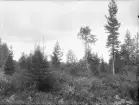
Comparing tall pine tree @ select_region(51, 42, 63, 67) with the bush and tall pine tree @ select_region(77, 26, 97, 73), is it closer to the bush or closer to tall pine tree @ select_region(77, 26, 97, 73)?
tall pine tree @ select_region(77, 26, 97, 73)

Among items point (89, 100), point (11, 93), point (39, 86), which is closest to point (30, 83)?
point (39, 86)

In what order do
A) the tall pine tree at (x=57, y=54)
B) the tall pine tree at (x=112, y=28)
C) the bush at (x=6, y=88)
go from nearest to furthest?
the bush at (x=6, y=88), the tall pine tree at (x=112, y=28), the tall pine tree at (x=57, y=54)

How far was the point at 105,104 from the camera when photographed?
41.8 feet

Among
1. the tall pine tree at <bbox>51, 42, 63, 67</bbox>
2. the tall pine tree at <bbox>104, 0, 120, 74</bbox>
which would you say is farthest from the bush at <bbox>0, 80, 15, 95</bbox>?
the tall pine tree at <bbox>51, 42, 63, 67</bbox>

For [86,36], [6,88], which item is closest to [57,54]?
[86,36]

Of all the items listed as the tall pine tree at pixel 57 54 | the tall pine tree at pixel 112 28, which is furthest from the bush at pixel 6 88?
the tall pine tree at pixel 57 54

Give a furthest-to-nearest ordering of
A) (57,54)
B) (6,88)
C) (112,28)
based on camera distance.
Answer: (57,54), (112,28), (6,88)

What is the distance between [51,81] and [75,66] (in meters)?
15.6

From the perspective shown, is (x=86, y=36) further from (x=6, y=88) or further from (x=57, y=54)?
(x=6, y=88)

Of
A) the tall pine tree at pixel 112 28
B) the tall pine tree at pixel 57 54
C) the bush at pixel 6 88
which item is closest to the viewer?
the bush at pixel 6 88

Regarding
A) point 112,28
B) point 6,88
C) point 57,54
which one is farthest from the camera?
point 57,54

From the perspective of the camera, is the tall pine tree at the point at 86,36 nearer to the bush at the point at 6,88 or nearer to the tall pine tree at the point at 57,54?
the tall pine tree at the point at 57,54

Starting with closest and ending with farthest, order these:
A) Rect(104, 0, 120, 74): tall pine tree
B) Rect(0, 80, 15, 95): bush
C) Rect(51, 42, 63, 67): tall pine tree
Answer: Rect(0, 80, 15, 95): bush, Rect(104, 0, 120, 74): tall pine tree, Rect(51, 42, 63, 67): tall pine tree

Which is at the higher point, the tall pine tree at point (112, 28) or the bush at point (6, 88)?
the tall pine tree at point (112, 28)
